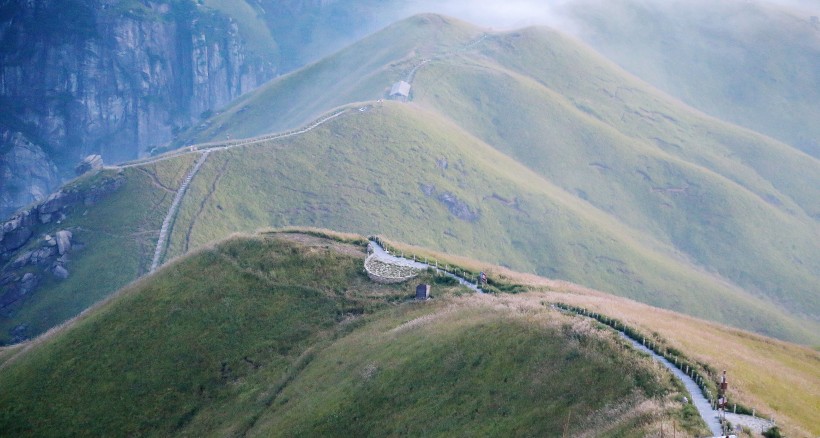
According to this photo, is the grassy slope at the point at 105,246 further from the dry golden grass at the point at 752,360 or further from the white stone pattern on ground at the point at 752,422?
the white stone pattern on ground at the point at 752,422

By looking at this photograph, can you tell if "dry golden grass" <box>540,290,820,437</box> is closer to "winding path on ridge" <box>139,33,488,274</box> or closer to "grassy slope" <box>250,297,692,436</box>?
"grassy slope" <box>250,297,692,436</box>

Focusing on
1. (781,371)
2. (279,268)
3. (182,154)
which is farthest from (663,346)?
(182,154)

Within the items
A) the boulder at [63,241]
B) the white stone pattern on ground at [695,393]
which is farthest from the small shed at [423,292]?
the boulder at [63,241]

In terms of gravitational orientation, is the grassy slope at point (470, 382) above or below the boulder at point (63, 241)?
above

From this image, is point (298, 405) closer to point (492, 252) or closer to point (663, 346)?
point (663, 346)

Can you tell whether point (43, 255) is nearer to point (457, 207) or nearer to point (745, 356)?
point (457, 207)

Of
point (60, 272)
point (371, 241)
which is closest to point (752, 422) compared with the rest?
point (371, 241)
